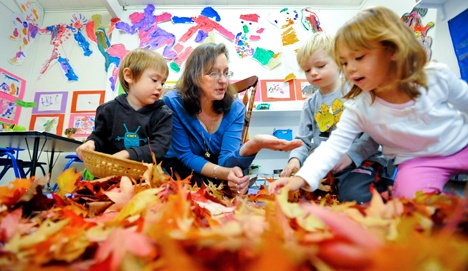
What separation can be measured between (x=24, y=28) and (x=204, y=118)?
9.06 feet

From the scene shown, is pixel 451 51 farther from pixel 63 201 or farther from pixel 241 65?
pixel 63 201

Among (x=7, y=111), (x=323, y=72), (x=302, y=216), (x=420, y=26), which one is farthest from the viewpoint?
(x=7, y=111)

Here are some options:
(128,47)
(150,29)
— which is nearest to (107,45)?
(128,47)

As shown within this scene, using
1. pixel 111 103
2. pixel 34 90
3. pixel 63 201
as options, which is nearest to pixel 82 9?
pixel 34 90

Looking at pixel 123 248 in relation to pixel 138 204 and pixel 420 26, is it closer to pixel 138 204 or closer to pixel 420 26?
pixel 138 204

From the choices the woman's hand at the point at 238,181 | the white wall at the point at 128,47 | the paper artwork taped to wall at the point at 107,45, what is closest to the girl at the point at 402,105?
the woman's hand at the point at 238,181

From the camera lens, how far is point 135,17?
2818 mm

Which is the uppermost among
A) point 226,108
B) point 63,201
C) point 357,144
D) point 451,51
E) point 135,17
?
point 135,17

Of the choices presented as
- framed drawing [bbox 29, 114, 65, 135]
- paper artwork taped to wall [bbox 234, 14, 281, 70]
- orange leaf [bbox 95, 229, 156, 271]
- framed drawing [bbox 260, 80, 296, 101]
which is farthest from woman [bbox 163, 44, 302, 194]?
framed drawing [bbox 29, 114, 65, 135]

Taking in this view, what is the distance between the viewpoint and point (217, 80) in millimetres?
1046

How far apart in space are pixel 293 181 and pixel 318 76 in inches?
21.3

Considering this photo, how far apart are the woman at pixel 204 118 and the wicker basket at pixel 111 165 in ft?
1.12

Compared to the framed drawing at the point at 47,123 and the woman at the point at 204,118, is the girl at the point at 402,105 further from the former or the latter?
the framed drawing at the point at 47,123

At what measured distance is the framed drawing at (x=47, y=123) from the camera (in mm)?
2729
